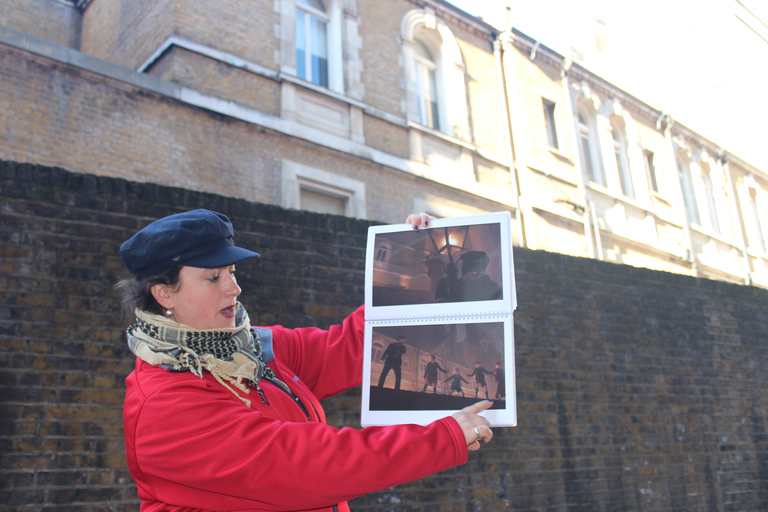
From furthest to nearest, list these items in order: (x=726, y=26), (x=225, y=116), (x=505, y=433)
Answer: (x=726, y=26), (x=225, y=116), (x=505, y=433)

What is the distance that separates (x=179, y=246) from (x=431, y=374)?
1.02m

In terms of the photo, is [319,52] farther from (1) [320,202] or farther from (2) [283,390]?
(2) [283,390]

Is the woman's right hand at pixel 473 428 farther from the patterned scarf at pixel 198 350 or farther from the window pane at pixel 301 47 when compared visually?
the window pane at pixel 301 47

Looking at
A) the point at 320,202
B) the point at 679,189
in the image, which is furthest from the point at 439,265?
the point at 679,189

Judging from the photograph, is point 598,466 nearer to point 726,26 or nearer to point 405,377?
point 405,377

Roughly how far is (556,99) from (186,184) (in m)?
11.3

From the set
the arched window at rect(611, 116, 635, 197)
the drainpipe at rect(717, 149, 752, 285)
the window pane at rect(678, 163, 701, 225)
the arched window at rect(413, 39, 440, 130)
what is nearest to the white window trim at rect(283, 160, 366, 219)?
the arched window at rect(413, 39, 440, 130)

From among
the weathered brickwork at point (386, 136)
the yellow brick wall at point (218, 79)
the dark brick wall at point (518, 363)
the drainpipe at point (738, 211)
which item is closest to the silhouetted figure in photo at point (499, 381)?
the dark brick wall at point (518, 363)

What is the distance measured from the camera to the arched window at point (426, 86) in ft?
46.6

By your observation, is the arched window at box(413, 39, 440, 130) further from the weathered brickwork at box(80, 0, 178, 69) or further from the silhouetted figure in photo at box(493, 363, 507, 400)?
the silhouetted figure in photo at box(493, 363, 507, 400)

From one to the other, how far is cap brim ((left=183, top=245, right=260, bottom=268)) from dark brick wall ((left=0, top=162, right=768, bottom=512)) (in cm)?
226

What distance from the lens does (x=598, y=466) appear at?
19.1 ft

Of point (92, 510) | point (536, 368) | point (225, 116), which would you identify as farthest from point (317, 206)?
point (92, 510)

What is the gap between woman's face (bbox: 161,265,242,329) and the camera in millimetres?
2115
